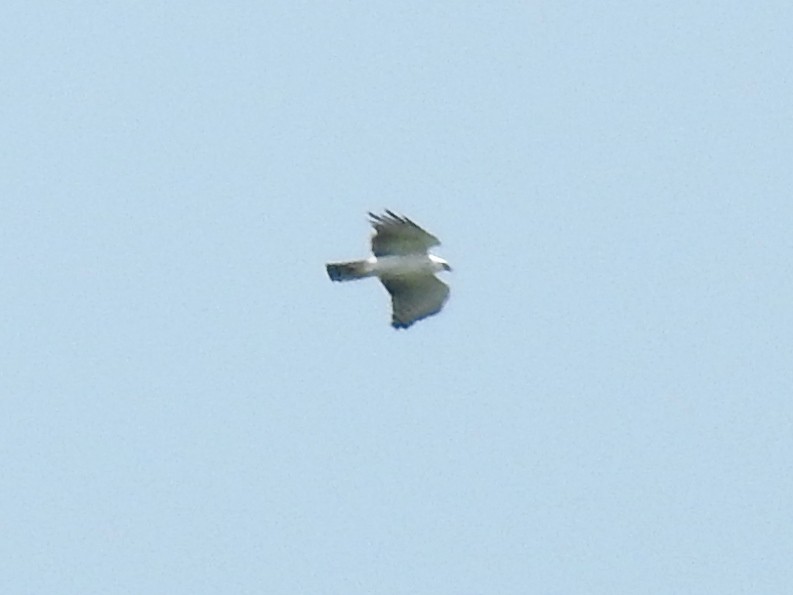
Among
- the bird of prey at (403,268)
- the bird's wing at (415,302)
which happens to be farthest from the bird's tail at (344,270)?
the bird's wing at (415,302)

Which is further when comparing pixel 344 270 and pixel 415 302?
pixel 415 302

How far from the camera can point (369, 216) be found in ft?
120

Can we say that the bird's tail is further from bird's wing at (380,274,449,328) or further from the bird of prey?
bird's wing at (380,274,449,328)

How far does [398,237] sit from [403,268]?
0.57m

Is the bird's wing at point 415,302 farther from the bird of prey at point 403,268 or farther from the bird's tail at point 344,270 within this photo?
the bird's tail at point 344,270

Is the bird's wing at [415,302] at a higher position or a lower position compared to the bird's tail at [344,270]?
lower

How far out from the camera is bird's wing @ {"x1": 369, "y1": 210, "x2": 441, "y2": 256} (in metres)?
36.7

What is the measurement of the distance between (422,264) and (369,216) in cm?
127

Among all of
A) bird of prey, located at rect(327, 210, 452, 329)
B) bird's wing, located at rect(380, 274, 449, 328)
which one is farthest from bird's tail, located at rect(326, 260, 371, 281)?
bird's wing, located at rect(380, 274, 449, 328)

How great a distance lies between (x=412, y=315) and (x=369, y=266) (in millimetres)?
1207

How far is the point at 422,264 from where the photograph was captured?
123 feet

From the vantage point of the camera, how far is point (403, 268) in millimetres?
37438

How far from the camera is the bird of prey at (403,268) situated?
121 feet

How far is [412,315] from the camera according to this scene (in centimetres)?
3816
